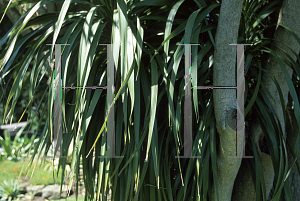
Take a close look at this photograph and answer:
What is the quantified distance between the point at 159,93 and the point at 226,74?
28cm

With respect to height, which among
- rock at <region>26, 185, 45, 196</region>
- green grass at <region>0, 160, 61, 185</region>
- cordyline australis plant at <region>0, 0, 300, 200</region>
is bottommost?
rock at <region>26, 185, 45, 196</region>

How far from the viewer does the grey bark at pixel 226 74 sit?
41.1 inches

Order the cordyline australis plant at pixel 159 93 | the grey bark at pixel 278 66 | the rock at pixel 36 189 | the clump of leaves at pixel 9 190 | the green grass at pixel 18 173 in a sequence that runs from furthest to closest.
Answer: the green grass at pixel 18 173, the rock at pixel 36 189, the clump of leaves at pixel 9 190, the grey bark at pixel 278 66, the cordyline australis plant at pixel 159 93

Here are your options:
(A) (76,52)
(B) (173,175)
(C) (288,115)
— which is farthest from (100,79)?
(C) (288,115)

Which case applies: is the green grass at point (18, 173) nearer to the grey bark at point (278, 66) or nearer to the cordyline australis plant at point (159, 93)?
the cordyline australis plant at point (159, 93)

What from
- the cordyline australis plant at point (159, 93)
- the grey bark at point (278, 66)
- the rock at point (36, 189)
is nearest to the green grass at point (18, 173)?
the rock at point (36, 189)

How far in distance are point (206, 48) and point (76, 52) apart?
1.76ft

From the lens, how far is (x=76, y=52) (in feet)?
3.64

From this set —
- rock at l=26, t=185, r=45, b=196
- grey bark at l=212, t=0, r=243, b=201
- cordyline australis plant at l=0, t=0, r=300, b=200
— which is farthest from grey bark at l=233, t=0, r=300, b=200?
rock at l=26, t=185, r=45, b=196

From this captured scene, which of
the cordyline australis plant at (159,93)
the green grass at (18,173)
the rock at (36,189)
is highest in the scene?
the cordyline australis plant at (159,93)

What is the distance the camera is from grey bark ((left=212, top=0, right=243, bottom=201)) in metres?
1.04

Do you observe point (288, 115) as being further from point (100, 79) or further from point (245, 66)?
point (100, 79)

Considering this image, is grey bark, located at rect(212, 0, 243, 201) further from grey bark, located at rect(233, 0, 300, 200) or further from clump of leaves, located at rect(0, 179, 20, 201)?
clump of leaves, located at rect(0, 179, 20, 201)

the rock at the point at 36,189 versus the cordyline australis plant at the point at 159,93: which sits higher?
the cordyline australis plant at the point at 159,93
